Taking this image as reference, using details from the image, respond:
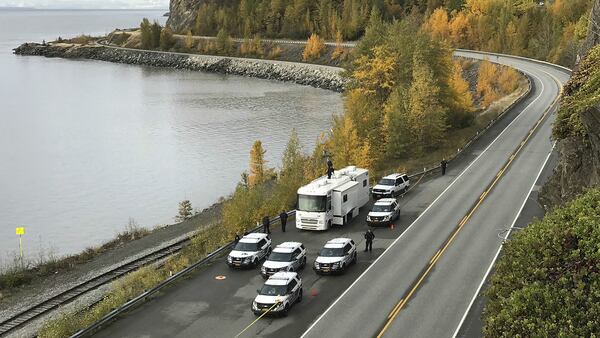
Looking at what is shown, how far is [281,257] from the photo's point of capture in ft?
103

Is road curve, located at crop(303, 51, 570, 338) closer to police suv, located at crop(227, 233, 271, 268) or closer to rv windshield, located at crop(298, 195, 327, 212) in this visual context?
rv windshield, located at crop(298, 195, 327, 212)

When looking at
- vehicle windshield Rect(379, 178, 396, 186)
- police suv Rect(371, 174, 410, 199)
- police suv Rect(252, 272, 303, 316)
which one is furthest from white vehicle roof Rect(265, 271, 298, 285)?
vehicle windshield Rect(379, 178, 396, 186)

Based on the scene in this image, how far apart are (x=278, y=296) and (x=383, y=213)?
1372 centimetres

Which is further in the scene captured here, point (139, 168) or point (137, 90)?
point (137, 90)

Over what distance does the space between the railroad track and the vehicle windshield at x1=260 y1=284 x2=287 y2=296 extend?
15.9 m

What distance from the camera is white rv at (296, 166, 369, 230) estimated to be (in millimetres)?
37938

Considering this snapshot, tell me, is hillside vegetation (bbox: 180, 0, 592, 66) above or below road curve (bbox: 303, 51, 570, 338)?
above

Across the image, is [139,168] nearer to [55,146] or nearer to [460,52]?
[55,146]

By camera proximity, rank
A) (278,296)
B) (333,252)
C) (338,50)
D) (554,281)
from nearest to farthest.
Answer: (554,281)
(278,296)
(333,252)
(338,50)

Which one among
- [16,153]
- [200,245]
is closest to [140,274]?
[200,245]

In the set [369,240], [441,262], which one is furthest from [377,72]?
[441,262]

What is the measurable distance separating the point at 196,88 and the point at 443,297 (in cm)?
12329

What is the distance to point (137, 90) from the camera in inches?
5591

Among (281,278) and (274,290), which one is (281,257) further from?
(274,290)
